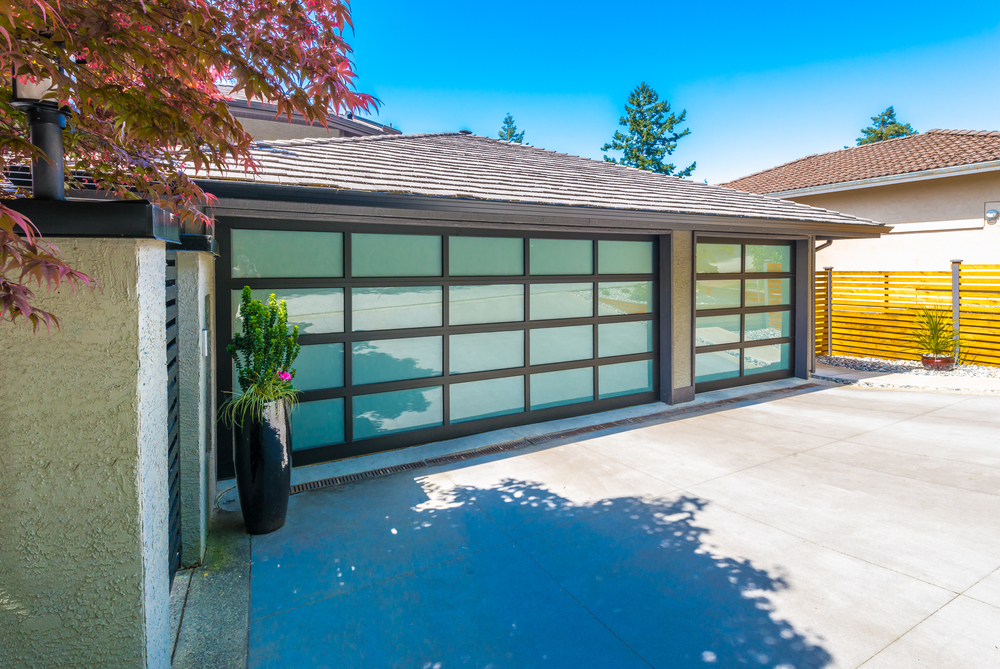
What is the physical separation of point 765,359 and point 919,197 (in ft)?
23.1

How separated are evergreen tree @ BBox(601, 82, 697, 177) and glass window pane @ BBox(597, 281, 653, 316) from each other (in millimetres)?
30602

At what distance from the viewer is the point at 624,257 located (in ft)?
24.6

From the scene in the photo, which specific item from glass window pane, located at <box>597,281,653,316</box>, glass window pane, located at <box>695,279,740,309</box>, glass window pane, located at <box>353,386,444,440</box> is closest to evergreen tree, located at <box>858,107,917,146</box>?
glass window pane, located at <box>695,279,740,309</box>

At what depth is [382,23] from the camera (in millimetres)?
3557

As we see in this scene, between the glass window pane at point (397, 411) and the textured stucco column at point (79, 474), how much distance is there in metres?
3.80

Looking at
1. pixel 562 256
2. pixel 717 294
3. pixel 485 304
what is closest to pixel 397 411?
pixel 485 304

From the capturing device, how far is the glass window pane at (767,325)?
8.82 meters

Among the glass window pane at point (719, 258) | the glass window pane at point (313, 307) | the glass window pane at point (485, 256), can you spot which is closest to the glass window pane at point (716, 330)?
the glass window pane at point (719, 258)

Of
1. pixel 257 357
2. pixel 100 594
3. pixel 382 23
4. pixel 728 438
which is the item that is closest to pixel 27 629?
pixel 100 594

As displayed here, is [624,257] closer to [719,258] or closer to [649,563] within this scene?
[719,258]

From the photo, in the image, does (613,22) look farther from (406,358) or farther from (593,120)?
(593,120)

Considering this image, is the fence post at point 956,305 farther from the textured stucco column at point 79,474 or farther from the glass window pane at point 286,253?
the textured stucco column at point 79,474

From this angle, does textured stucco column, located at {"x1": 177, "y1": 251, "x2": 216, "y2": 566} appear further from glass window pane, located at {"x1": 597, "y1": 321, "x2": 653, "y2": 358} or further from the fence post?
the fence post

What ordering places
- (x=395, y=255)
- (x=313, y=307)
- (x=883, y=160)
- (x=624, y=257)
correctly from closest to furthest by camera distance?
(x=313, y=307), (x=395, y=255), (x=624, y=257), (x=883, y=160)
